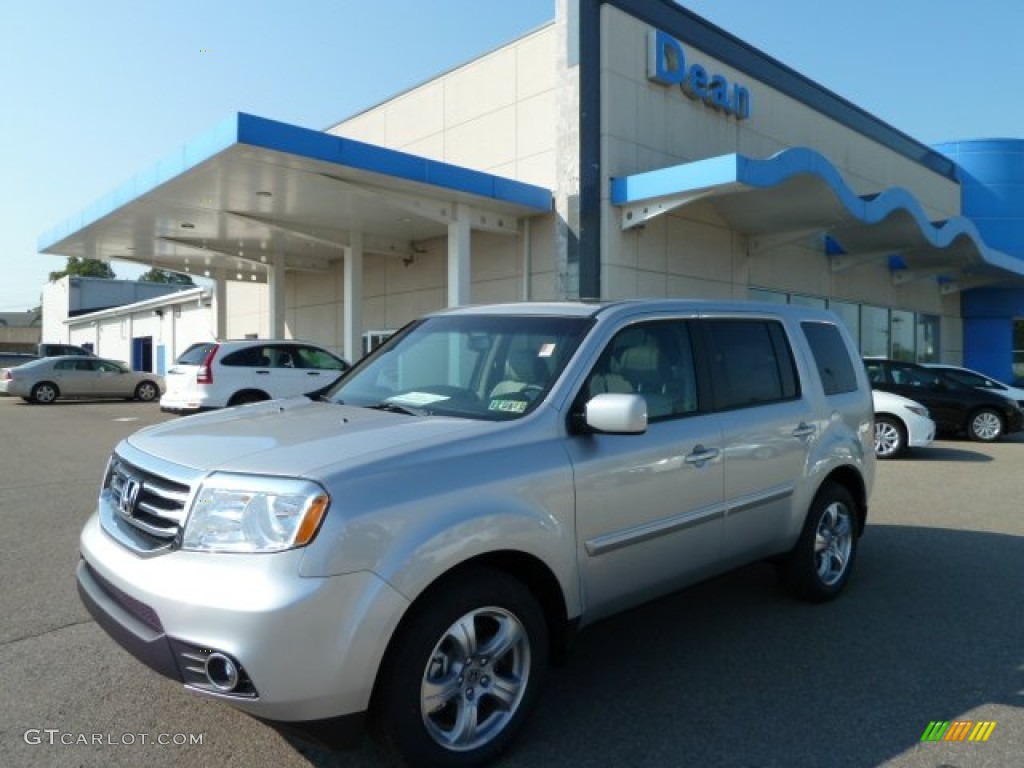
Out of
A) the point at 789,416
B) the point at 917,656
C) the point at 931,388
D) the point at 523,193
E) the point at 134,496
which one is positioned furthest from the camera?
the point at 523,193

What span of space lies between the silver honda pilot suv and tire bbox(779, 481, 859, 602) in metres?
0.12

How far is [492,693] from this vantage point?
3.00 m

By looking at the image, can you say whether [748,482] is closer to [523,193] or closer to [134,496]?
[134,496]

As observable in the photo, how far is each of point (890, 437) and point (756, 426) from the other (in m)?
8.72

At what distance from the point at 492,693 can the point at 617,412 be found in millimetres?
1203

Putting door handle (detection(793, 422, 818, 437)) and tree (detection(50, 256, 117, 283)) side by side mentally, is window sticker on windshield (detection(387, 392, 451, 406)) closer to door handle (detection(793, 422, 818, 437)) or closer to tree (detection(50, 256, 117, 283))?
door handle (detection(793, 422, 818, 437))

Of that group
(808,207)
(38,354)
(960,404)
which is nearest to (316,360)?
(808,207)

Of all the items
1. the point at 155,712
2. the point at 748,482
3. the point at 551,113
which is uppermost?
the point at 551,113

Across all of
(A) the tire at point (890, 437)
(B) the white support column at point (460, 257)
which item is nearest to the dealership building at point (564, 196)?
(B) the white support column at point (460, 257)

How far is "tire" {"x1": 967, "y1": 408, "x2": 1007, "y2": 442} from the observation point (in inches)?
548

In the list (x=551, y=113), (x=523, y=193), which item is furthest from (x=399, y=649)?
(x=551, y=113)

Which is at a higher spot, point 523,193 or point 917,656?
point 523,193

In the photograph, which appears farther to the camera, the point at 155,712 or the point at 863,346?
the point at 863,346

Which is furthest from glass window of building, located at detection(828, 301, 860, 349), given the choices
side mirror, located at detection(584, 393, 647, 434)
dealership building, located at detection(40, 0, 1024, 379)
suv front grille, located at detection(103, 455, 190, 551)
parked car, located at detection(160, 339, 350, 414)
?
suv front grille, located at detection(103, 455, 190, 551)
